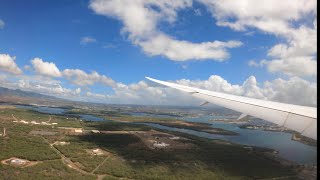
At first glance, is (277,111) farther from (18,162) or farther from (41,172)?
(18,162)

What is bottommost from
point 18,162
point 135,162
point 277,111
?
point 18,162

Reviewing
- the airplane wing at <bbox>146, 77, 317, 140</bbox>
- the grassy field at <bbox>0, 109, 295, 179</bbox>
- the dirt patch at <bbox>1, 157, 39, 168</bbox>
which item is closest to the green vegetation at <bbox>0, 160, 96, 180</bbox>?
the grassy field at <bbox>0, 109, 295, 179</bbox>

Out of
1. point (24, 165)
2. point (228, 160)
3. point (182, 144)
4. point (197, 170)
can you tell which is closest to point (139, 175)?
point (197, 170)

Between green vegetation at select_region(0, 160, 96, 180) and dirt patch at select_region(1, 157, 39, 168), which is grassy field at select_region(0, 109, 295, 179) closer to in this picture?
green vegetation at select_region(0, 160, 96, 180)

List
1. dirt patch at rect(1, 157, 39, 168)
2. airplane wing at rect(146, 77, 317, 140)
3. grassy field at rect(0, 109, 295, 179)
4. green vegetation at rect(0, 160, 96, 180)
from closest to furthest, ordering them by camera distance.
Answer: airplane wing at rect(146, 77, 317, 140) < green vegetation at rect(0, 160, 96, 180) < grassy field at rect(0, 109, 295, 179) < dirt patch at rect(1, 157, 39, 168)

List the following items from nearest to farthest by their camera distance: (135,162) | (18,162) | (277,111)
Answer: (277,111) → (18,162) → (135,162)

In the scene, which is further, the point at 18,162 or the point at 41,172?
the point at 18,162

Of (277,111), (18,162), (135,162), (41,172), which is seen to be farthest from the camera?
(135,162)

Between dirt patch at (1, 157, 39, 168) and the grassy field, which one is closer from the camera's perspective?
the grassy field

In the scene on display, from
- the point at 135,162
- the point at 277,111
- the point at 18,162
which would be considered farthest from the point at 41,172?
the point at 277,111
